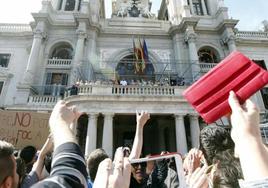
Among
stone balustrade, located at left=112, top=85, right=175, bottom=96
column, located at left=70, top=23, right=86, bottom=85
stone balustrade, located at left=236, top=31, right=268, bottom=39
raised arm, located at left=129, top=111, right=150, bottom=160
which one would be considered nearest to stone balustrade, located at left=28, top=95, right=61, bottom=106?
column, located at left=70, top=23, right=86, bottom=85

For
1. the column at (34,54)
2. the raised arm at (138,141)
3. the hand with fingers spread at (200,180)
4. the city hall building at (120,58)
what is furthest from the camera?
the column at (34,54)

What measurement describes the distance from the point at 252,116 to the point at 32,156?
422cm

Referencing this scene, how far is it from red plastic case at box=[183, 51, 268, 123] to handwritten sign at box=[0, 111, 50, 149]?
794 cm

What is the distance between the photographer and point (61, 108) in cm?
162

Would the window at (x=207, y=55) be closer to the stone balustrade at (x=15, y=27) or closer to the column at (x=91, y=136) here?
the column at (x=91, y=136)

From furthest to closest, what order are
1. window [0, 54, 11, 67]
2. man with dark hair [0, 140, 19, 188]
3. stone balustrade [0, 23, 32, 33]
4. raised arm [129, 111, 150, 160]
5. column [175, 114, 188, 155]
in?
stone balustrade [0, 23, 32, 33]
window [0, 54, 11, 67]
column [175, 114, 188, 155]
raised arm [129, 111, 150, 160]
man with dark hair [0, 140, 19, 188]

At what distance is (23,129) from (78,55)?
38.8ft

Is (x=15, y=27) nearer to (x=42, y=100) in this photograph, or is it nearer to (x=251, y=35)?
(x=42, y=100)

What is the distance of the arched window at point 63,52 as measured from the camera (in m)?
21.8

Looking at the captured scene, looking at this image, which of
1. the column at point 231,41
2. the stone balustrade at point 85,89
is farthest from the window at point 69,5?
the column at point 231,41

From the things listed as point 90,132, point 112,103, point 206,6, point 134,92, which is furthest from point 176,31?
point 90,132

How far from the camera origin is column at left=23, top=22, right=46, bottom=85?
18.5 m

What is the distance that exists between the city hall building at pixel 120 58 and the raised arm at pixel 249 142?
520 inches

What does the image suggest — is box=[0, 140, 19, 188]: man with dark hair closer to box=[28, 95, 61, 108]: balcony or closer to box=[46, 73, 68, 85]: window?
box=[28, 95, 61, 108]: balcony
